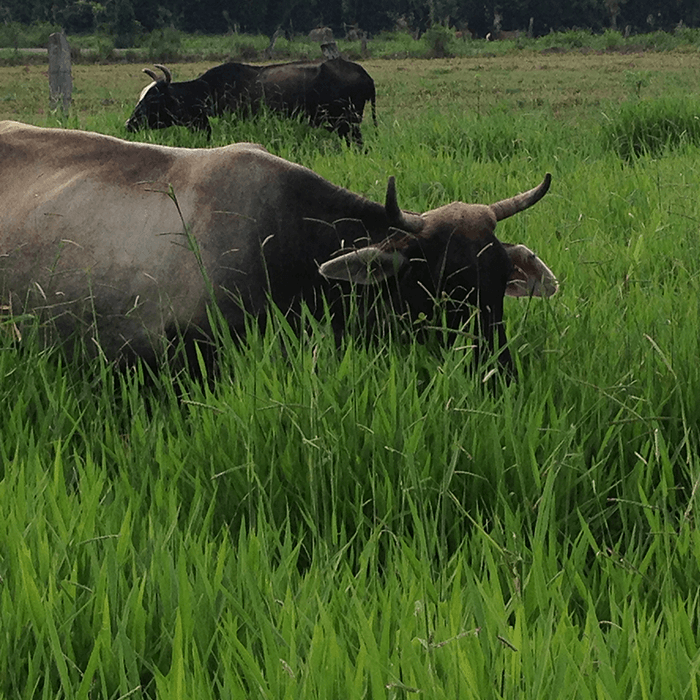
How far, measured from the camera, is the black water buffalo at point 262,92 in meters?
11.3

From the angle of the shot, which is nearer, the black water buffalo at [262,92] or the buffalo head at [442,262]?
the buffalo head at [442,262]

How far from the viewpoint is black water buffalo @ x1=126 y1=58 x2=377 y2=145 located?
11.3 metres

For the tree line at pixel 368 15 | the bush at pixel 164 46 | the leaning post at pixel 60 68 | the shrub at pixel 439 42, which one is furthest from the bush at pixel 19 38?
the leaning post at pixel 60 68

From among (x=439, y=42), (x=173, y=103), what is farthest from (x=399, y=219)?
(x=439, y=42)

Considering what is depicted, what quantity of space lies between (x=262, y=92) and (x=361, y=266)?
27.7ft

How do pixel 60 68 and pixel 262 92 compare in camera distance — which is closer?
pixel 262 92

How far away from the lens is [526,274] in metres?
3.71

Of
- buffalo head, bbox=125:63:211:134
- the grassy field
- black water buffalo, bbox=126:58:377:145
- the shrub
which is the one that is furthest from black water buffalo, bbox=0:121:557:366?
the shrub

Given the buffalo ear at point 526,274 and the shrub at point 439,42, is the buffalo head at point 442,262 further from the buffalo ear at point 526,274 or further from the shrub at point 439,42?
the shrub at point 439,42

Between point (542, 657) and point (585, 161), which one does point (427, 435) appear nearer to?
point (542, 657)

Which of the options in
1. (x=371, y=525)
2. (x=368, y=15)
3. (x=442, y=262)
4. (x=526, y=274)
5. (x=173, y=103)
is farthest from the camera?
(x=368, y=15)

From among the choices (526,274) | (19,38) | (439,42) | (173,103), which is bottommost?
(526,274)

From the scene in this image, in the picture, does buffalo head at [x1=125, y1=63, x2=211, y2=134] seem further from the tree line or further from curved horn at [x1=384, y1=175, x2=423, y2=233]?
the tree line

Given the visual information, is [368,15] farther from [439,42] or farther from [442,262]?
[442,262]
